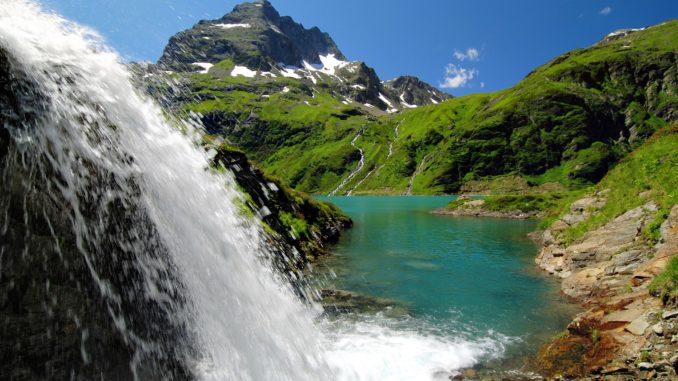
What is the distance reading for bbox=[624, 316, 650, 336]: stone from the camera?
13.3 meters

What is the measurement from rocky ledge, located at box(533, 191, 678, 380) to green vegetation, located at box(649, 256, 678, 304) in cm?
29

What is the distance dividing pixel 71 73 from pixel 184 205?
383 centimetres

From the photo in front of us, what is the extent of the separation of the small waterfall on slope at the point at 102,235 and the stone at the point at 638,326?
11957 mm

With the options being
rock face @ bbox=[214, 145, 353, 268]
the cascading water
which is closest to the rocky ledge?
the cascading water

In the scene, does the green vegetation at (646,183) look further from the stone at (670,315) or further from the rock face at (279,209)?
the rock face at (279,209)

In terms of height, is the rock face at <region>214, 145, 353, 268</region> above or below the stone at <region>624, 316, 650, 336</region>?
below

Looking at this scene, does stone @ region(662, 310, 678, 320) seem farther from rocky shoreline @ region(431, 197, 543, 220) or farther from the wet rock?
rocky shoreline @ region(431, 197, 543, 220)

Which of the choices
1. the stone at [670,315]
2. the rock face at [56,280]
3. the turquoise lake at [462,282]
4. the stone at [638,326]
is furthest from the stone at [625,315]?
the rock face at [56,280]

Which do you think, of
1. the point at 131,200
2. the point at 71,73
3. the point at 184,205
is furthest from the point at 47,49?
the point at 184,205

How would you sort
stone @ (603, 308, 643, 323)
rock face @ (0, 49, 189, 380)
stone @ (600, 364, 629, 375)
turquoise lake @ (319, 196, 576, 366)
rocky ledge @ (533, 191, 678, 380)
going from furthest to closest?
1. turquoise lake @ (319, 196, 576, 366)
2. stone @ (603, 308, 643, 323)
3. rocky ledge @ (533, 191, 678, 380)
4. stone @ (600, 364, 629, 375)
5. rock face @ (0, 49, 189, 380)

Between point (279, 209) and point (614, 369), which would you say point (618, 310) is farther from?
point (279, 209)

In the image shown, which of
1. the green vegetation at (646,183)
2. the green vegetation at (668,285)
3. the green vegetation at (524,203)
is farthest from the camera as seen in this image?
the green vegetation at (524,203)

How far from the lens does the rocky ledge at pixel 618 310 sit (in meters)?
12.1

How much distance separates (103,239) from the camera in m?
7.11
